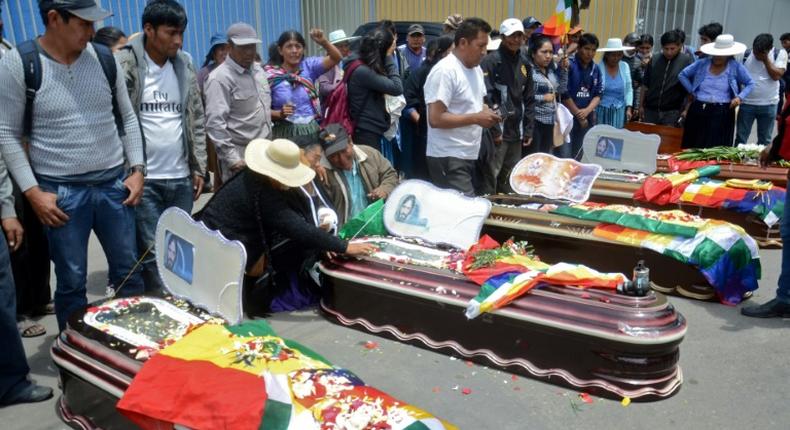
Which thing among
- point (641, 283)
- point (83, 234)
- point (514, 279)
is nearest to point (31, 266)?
point (83, 234)

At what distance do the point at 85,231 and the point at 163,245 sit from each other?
395mm

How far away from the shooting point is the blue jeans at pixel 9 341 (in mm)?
3041

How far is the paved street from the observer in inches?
125

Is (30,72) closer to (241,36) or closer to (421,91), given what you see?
(241,36)

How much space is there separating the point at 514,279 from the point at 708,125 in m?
5.33

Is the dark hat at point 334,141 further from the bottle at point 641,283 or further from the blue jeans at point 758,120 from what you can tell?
the blue jeans at point 758,120

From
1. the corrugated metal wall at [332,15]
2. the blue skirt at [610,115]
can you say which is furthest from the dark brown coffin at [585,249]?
the corrugated metal wall at [332,15]

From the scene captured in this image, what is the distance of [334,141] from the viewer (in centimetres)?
473

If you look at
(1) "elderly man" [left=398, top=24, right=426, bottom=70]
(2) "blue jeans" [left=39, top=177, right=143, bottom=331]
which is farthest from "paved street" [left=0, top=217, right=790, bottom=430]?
(1) "elderly man" [left=398, top=24, right=426, bottom=70]

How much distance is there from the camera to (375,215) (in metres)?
4.63

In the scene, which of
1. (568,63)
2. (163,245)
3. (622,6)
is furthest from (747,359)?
(622,6)

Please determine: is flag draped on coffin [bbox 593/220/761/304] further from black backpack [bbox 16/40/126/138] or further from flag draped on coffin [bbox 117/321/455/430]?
black backpack [bbox 16/40/126/138]

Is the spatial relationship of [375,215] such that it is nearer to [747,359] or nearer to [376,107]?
[376,107]

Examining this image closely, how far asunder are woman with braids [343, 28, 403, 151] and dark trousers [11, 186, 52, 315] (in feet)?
9.60
